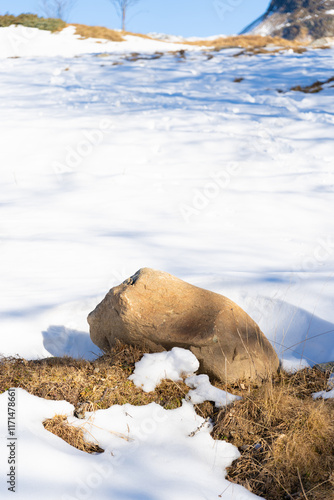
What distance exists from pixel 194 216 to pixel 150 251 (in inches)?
60.5

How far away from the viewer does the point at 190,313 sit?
3.10 m

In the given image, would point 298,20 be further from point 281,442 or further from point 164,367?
point 281,442

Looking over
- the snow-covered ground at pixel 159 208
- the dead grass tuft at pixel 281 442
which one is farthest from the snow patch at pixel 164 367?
the dead grass tuft at pixel 281 442

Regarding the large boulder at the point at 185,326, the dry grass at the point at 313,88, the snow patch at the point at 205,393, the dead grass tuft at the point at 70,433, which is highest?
the dry grass at the point at 313,88

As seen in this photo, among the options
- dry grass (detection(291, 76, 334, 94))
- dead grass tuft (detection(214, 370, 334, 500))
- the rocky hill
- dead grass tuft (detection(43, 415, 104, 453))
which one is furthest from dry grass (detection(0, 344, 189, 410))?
the rocky hill

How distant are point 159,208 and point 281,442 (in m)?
4.51

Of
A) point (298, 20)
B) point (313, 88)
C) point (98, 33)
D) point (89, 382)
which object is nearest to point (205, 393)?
point (89, 382)

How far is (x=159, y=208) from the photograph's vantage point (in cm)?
644

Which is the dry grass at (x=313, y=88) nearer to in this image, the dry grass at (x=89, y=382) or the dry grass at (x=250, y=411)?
the dry grass at (x=250, y=411)

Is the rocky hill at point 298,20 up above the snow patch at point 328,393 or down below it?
above

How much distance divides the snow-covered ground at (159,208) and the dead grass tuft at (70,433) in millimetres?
69

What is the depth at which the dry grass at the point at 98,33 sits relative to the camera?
23889 millimetres

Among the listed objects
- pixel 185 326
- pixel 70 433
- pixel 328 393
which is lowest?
pixel 328 393

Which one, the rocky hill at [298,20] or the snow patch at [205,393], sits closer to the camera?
the snow patch at [205,393]
